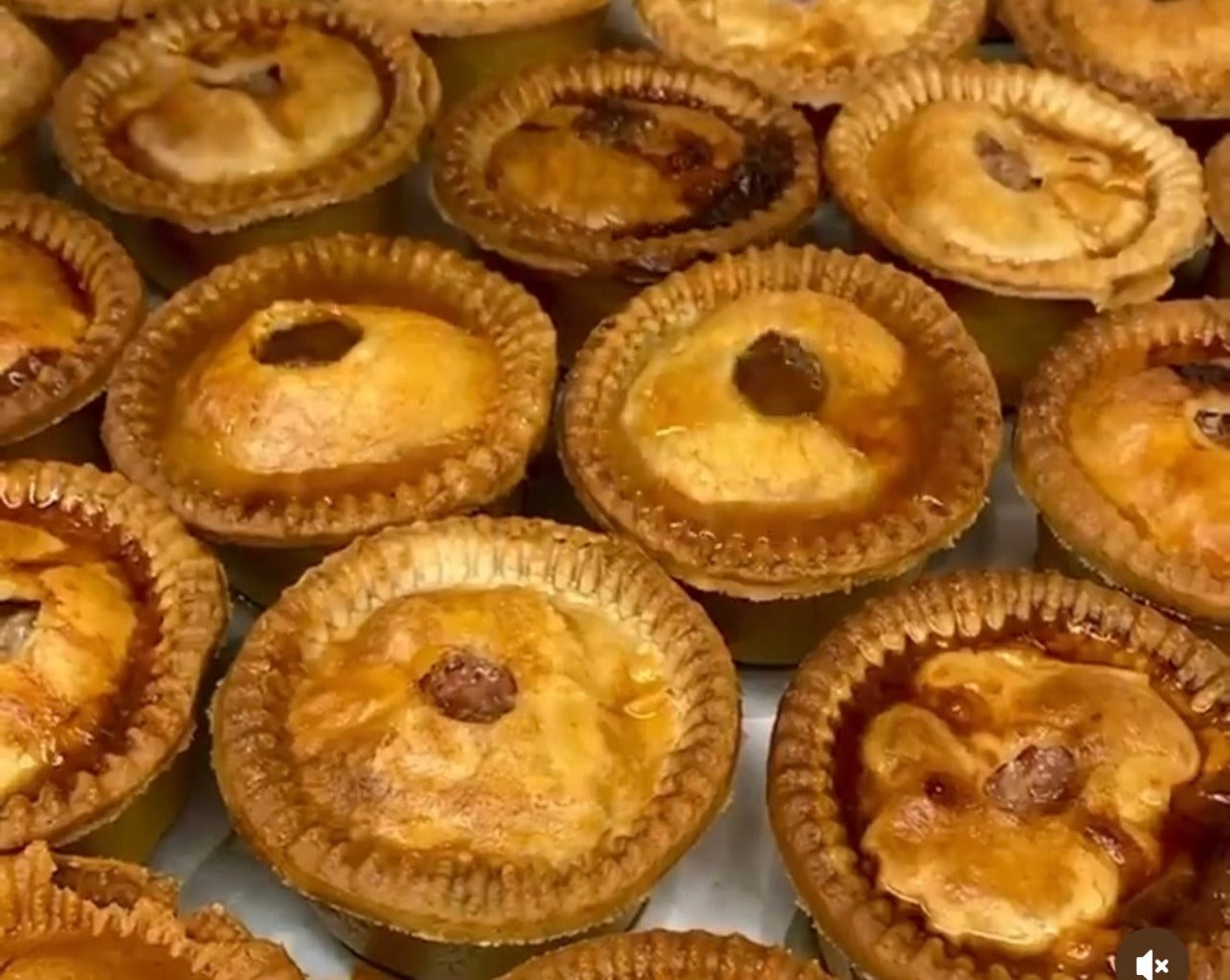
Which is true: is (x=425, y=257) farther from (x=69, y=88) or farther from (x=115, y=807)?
(x=115, y=807)

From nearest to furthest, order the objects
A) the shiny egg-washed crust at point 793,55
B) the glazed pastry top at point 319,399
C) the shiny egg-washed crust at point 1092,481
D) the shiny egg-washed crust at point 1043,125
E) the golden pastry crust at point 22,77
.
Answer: the shiny egg-washed crust at point 1092,481, the glazed pastry top at point 319,399, the shiny egg-washed crust at point 1043,125, the golden pastry crust at point 22,77, the shiny egg-washed crust at point 793,55

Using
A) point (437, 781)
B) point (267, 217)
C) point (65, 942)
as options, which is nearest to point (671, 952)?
point (437, 781)

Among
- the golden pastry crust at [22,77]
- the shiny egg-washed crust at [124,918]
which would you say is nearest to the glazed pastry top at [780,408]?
the shiny egg-washed crust at [124,918]

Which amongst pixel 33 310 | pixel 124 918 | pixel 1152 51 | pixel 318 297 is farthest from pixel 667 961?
pixel 1152 51

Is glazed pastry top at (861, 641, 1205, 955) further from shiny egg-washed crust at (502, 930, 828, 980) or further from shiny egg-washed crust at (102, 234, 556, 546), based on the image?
shiny egg-washed crust at (102, 234, 556, 546)

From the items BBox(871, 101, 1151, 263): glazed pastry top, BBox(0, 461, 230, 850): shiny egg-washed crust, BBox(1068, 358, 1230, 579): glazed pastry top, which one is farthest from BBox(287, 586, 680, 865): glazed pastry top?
BBox(871, 101, 1151, 263): glazed pastry top

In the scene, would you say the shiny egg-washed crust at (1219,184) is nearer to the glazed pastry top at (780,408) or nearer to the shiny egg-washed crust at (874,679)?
the glazed pastry top at (780,408)

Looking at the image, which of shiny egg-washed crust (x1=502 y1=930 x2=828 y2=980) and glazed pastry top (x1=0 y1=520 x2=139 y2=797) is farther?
glazed pastry top (x1=0 y1=520 x2=139 y2=797)
